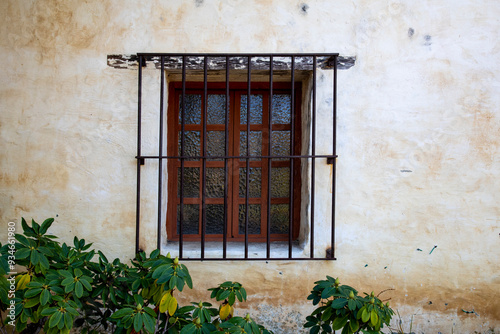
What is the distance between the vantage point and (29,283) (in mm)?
1742

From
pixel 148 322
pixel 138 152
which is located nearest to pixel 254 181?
pixel 138 152

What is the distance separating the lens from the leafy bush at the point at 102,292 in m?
1.74

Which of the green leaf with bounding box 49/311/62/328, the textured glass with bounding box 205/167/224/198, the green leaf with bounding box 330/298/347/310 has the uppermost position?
the textured glass with bounding box 205/167/224/198

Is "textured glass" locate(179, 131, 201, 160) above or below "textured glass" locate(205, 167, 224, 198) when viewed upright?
above

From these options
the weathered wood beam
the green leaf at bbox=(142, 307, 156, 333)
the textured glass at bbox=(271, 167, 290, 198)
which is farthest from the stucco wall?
the green leaf at bbox=(142, 307, 156, 333)

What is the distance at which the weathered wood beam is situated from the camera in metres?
2.46

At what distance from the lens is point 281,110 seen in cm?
276

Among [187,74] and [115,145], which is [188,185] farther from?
[187,74]

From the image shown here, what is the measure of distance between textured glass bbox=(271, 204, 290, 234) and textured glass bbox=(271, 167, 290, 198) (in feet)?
0.30

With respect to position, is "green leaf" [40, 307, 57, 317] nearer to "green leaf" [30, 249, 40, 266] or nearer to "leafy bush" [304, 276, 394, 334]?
"green leaf" [30, 249, 40, 266]

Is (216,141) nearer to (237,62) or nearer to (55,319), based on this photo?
(237,62)

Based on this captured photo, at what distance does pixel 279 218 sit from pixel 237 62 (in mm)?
1198

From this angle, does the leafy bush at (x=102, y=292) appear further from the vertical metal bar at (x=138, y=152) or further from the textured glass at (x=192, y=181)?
the textured glass at (x=192, y=181)

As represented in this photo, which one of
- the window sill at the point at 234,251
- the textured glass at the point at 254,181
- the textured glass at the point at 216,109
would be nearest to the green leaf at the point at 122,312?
the window sill at the point at 234,251
